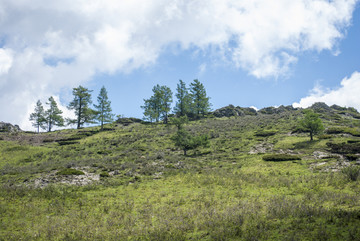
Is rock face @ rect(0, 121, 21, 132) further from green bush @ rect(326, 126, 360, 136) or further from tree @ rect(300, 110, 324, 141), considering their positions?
green bush @ rect(326, 126, 360, 136)

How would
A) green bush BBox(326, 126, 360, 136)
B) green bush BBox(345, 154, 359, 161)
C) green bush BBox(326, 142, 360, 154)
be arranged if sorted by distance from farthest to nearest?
green bush BBox(326, 126, 360, 136), green bush BBox(326, 142, 360, 154), green bush BBox(345, 154, 359, 161)

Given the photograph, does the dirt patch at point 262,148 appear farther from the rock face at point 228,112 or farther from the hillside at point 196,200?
the rock face at point 228,112

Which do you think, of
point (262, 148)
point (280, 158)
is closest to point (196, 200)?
point (280, 158)

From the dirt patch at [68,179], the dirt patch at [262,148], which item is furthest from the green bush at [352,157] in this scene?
the dirt patch at [68,179]

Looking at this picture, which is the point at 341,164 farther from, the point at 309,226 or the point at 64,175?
the point at 64,175

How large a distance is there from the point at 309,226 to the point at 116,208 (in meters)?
10.7

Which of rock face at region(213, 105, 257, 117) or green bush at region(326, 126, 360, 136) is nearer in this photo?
green bush at region(326, 126, 360, 136)

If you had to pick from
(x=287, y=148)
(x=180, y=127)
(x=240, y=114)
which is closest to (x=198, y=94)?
(x=240, y=114)

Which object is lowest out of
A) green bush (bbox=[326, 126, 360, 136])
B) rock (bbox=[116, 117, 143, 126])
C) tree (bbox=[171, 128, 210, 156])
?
tree (bbox=[171, 128, 210, 156])

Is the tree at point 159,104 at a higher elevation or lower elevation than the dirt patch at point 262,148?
higher

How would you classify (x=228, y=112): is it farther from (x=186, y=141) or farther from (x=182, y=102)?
(x=186, y=141)

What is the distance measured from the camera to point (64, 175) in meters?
22.4

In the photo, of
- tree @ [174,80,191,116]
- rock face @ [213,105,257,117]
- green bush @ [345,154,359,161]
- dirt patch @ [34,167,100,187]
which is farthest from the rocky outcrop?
dirt patch @ [34,167,100,187]

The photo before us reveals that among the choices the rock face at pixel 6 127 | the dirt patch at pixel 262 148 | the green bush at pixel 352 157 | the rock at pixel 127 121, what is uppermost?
the rock at pixel 127 121
